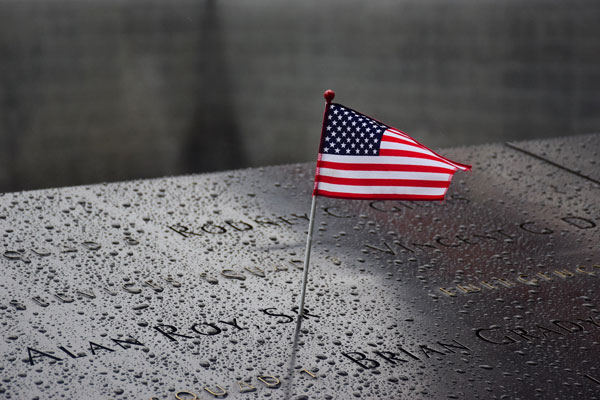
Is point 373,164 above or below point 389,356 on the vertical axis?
above

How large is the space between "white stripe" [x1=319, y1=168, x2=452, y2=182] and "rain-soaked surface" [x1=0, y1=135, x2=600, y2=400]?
42cm

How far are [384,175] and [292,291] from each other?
502mm

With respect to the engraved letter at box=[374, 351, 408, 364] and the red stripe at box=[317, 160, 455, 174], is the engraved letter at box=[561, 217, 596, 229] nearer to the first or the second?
the red stripe at box=[317, 160, 455, 174]

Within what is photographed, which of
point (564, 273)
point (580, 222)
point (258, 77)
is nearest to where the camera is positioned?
point (564, 273)

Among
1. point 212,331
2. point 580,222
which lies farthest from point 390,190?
point 580,222

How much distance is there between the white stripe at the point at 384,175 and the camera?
2.29 m

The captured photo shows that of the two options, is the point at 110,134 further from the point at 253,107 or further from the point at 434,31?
the point at 434,31

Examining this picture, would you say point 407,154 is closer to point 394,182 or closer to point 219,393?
point 394,182

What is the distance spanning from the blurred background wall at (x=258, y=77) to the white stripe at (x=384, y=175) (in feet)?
13.0

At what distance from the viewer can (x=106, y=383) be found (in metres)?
1.95

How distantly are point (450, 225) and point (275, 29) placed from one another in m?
3.93

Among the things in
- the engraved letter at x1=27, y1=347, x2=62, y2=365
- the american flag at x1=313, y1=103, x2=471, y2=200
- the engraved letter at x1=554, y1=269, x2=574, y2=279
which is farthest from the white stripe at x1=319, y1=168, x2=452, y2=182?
the engraved letter at x1=27, y1=347, x2=62, y2=365

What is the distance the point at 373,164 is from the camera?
2.29m

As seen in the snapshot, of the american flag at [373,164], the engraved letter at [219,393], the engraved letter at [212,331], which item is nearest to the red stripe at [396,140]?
the american flag at [373,164]
